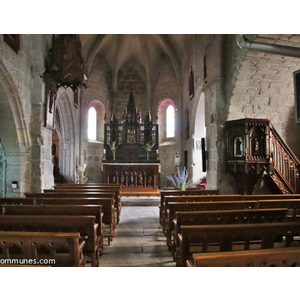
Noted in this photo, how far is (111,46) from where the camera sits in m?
12.8

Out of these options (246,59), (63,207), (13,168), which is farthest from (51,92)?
(246,59)

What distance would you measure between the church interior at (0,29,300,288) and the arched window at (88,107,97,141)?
8 cm

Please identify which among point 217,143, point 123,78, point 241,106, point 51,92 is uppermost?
point 123,78

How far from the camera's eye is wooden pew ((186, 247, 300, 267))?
1626mm

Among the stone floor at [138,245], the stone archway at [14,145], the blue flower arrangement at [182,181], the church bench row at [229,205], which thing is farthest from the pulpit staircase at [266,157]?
the stone archway at [14,145]

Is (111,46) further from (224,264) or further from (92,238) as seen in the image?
(224,264)

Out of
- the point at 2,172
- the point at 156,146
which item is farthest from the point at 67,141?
the point at 2,172

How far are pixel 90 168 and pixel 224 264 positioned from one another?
37.8 feet

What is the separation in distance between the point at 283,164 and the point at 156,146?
21.5ft

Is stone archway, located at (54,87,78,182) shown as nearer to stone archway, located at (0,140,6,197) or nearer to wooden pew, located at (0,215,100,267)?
stone archway, located at (0,140,6,197)

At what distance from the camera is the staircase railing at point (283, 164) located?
5.96 m

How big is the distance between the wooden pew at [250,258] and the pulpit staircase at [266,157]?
4288 mm

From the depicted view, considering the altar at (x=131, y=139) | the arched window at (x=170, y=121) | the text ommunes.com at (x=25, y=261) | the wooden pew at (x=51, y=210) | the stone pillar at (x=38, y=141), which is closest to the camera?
the text ommunes.com at (x=25, y=261)

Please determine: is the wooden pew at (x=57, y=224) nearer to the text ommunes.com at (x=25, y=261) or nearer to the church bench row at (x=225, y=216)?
the text ommunes.com at (x=25, y=261)
